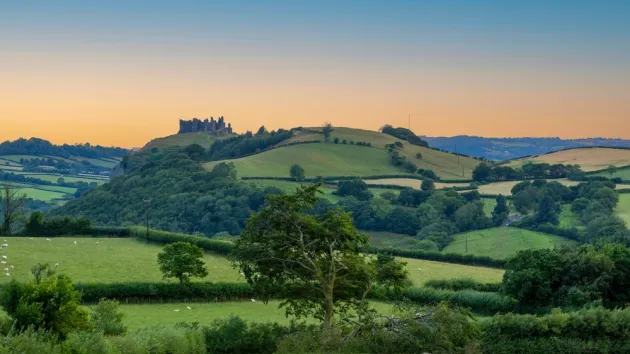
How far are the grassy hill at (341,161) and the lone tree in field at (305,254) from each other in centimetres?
11383

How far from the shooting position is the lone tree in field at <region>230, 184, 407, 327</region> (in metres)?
25.4

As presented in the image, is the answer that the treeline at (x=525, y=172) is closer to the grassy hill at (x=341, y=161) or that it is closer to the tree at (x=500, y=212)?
the grassy hill at (x=341, y=161)

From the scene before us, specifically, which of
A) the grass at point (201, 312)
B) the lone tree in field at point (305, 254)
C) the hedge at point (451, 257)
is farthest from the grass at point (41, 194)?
the lone tree in field at point (305, 254)

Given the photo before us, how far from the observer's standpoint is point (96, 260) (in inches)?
2015

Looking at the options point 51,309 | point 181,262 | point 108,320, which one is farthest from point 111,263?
point 51,309

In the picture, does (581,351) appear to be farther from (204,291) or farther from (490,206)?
(490,206)

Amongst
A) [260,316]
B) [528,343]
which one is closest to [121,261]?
[260,316]

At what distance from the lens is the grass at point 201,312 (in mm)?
34281

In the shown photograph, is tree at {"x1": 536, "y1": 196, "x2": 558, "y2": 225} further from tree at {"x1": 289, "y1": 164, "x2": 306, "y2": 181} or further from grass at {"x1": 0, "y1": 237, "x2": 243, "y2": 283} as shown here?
grass at {"x1": 0, "y1": 237, "x2": 243, "y2": 283}

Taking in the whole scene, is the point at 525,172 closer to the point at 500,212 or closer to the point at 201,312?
the point at 500,212

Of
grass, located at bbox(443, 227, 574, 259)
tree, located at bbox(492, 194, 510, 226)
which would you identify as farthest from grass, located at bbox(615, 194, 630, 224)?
tree, located at bbox(492, 194, 510, 226)

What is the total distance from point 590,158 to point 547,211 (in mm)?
64648

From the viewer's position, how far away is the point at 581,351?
26.8 meters

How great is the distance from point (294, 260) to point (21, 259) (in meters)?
33.1
